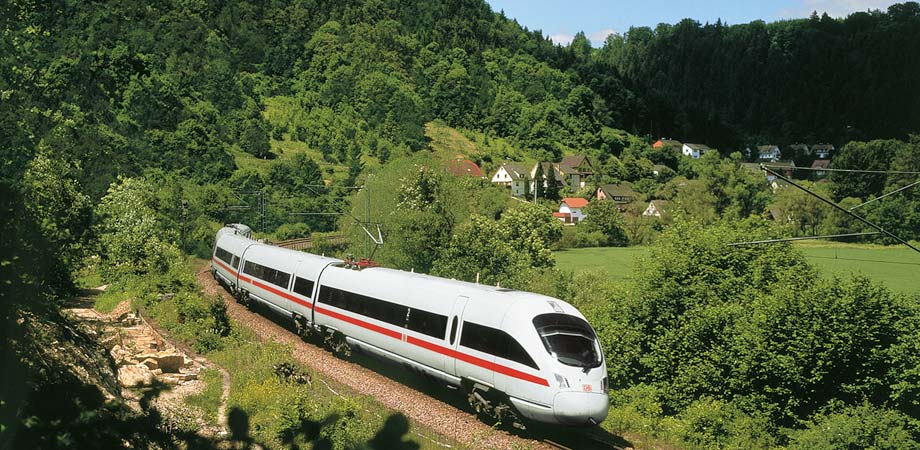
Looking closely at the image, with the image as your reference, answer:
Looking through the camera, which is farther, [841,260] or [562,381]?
[841,260]

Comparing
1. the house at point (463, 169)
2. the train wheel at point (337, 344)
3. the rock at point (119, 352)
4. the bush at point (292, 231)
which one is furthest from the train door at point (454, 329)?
the house at point (463, 169)

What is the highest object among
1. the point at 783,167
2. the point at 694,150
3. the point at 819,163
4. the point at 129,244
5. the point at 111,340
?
the point at 694,150

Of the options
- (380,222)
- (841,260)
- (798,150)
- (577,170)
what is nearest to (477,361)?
(380,222)

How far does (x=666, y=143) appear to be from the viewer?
182 metres

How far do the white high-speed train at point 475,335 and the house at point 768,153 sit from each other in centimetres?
18967

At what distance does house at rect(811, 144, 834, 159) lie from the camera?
186m

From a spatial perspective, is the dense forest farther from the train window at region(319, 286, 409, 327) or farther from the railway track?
the train window at region(319, 286, 409, 327)

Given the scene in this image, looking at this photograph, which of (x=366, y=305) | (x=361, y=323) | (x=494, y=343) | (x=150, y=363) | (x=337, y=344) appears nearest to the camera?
(x=494, y=343)

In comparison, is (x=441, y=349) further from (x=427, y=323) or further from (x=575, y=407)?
(x=575, y=407)

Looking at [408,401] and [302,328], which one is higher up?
[408,401]

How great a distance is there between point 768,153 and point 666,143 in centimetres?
3206

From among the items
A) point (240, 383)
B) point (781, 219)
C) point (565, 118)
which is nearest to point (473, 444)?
point (240, 383)

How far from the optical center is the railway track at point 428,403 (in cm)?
1487

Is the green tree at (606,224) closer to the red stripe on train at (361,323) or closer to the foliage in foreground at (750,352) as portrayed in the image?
the foliage in foreground at (750,352)
